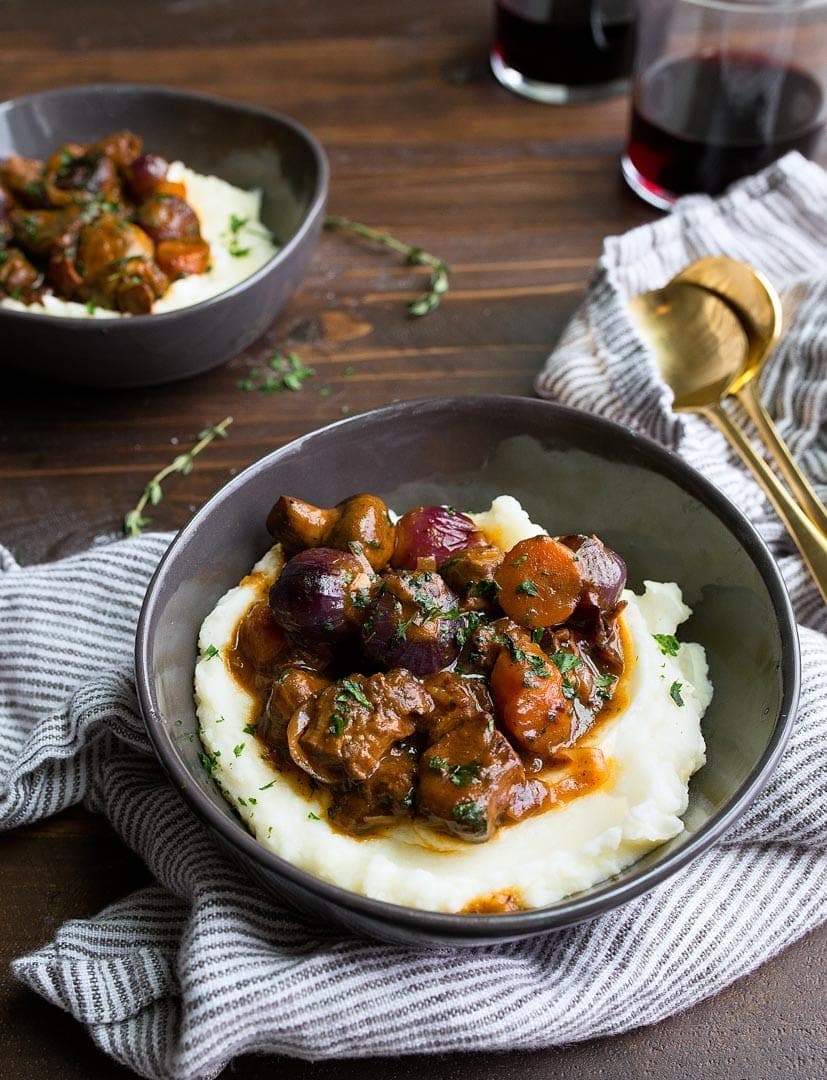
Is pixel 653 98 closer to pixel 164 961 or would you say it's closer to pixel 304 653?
pixel 304 653

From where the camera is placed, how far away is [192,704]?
286cm

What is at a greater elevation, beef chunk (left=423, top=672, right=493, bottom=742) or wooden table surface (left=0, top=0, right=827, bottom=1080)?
beef chunk (left=423, top=672, right=493, bottom=742)

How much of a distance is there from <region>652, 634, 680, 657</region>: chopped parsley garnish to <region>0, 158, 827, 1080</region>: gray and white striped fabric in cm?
35

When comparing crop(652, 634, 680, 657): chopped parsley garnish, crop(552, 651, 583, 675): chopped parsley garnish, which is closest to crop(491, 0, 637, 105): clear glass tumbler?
crop(652, 634, 680, 657): chopped parsley garnish

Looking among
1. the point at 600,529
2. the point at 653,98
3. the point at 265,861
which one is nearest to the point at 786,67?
the point at 653,98

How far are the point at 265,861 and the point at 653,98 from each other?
377 cm

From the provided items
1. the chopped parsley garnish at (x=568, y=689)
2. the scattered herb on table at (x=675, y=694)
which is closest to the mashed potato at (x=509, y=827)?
the scattered herb on table at (x=675, y=694)

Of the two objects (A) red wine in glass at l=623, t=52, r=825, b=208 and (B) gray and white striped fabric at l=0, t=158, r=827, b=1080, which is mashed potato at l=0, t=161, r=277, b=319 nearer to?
(B) gray and white striped fabric at l=0, t=158, r=827, b=1080

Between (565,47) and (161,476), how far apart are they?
3.12 meters

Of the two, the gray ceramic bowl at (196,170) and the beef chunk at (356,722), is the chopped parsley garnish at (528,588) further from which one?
the gray ceramic bowl at (196,170)

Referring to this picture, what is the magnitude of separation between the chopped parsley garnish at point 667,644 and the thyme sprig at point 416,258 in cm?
210

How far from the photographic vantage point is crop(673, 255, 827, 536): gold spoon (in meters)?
3.72

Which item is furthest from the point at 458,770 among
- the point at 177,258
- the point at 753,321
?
the point at 177,258

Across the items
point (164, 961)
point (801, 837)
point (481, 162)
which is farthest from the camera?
point (481, 162)
